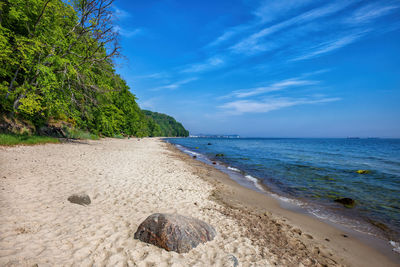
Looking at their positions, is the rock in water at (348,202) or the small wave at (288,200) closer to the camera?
the rock in water at (348,202)

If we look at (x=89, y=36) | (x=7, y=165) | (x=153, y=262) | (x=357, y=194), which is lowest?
(x=357, y=194)

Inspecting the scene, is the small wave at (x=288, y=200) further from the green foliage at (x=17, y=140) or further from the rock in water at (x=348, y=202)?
the green foliage at (x=17, y=140)

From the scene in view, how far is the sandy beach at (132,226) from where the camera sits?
3422 millimetres

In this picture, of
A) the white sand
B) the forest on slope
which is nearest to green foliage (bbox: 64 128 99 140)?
the forest on slope

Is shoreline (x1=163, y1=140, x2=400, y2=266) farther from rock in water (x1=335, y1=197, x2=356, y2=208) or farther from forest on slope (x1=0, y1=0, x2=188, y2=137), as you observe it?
forest on slope (x1=0, y1=0, x2=188, y2=137)

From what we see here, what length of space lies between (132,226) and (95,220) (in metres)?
1.02

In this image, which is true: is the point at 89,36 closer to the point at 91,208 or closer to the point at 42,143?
the point at 42,143

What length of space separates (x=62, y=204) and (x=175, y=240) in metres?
3.88

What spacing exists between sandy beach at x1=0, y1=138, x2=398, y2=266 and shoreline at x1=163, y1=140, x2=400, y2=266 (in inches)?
1.5

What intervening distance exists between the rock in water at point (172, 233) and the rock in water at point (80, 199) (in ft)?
8.66

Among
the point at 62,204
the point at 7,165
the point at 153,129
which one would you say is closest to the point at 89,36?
the point at 7,165

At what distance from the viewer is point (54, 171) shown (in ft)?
27.3

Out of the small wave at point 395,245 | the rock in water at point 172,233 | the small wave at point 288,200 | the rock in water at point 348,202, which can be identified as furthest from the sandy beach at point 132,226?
the rock in water at point 348,202

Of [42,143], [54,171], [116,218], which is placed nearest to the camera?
[116,218]
